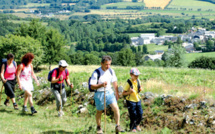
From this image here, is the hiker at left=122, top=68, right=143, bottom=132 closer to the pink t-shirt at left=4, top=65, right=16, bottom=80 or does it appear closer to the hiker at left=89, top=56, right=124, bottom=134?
the hiker at left=89, top=56, right=124, bottom=134

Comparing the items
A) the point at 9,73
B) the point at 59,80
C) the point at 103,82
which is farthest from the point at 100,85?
the point at 9,73

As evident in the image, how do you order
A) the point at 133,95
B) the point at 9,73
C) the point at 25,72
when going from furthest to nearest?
1. the point at 9,73
2. the point at 25,72
3. the point at 133,95

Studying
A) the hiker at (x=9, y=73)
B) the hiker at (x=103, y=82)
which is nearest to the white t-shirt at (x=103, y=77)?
the hiker at (x=103, y=82)

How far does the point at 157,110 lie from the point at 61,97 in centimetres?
390

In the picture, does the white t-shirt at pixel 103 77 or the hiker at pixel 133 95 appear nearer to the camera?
the white t-shirt at pixel 103 77

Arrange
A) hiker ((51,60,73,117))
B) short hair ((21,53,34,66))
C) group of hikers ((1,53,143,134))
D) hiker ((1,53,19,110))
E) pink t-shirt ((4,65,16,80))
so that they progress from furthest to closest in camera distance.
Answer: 1. pink t-shirt ((4,65,16,80))
2. hiker ((1,53,19,110))
3. short hair ((21,53,34,66))
4. hiker ((51,60,73,117))
5. group of hikers ((1,53,143,134))

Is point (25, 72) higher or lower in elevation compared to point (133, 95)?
higher

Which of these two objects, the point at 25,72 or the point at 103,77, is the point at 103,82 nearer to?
the point at 103,77

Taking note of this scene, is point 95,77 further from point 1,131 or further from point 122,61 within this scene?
point 122,61

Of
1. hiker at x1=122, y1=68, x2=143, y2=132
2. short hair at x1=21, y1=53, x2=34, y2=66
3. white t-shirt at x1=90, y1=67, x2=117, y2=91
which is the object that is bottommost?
hiker at x1=122, y1=68, x2=143, y2=132

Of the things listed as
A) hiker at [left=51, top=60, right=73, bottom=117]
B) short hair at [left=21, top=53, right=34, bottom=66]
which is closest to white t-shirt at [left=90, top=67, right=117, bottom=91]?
hiker at [left=51, top=60, right=73, bottom=117]

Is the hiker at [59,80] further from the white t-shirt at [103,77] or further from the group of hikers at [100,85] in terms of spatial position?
the white t-shirt at [103,77]

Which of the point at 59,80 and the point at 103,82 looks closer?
the point at 103,82

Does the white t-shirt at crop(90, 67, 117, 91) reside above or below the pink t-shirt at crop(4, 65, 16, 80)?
above
